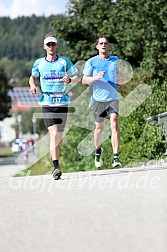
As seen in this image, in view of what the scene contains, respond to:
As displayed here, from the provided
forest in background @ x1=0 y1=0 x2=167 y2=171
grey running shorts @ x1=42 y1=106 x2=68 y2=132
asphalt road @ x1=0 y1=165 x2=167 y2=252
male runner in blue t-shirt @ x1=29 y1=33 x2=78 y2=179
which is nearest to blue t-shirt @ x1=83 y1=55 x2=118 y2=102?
male runner in blue t-shirt @ x1=29 y1=33 x2=78 y2=179

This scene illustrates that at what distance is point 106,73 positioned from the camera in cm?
1086

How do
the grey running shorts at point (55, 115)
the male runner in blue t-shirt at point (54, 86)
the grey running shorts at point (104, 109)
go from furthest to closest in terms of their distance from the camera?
the grey running shorts at point (104, 109) → the grey running shorts at point (55, 115) → the male runner in blue t-shirt at point (54, 86)

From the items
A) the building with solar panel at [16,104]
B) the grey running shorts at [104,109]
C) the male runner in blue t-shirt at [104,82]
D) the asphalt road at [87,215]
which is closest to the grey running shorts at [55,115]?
the male runner in blue t-shirt at [104,82]

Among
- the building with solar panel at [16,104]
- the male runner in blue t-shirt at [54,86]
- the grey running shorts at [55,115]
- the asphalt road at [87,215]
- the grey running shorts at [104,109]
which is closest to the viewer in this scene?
the asphalt road at [87,215]

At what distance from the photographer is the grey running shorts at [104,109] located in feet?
36.3

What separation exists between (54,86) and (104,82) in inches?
41.4

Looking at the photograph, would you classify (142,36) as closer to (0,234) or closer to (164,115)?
(164,115)

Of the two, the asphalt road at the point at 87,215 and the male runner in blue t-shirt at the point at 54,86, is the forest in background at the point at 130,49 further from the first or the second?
the asphalt road at the point at 87,215

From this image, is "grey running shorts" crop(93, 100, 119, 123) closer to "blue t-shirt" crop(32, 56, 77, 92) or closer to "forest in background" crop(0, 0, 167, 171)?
"blue t-shirt" crop(32, 56, 77, 92)

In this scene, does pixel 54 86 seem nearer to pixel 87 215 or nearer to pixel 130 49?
pixel 87 215

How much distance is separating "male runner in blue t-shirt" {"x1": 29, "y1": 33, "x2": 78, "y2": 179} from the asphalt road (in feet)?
3.41

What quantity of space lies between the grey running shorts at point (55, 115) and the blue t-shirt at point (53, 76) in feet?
0.29

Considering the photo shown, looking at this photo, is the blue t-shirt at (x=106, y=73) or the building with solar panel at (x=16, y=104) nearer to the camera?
the blue t-shirt at (x=106, y=73)

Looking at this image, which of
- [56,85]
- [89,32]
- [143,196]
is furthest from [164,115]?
[89,32]
